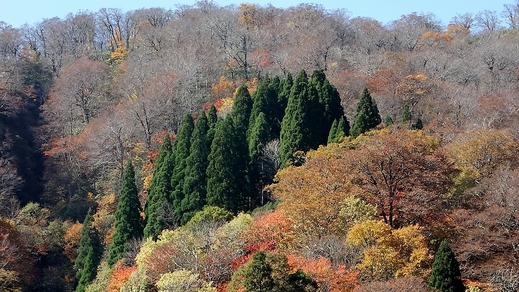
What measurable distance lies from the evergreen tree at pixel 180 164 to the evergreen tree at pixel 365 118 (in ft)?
34.4

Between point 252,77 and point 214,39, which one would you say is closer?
point 252,77

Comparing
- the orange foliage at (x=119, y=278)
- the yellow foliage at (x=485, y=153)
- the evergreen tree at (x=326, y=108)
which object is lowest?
the orange foliage at (x=119, y=278)

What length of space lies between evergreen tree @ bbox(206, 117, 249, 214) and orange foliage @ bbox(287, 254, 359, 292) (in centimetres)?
1322

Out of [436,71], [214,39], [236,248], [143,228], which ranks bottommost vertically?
[143,228]

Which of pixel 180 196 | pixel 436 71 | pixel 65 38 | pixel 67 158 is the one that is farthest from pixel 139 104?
pixel 65 38

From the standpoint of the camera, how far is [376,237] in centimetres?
2056

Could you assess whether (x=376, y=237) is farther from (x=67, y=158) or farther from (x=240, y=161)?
(x=67, y=158)

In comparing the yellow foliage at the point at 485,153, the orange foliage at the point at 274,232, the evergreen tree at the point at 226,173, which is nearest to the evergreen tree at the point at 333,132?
the evergreen tree at the point at 226,173

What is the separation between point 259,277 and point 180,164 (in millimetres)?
18053

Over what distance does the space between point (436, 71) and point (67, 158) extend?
3433cm

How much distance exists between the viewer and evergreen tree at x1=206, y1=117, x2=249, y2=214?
3291 centimetres

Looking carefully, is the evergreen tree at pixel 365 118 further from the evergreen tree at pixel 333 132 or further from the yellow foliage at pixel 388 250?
the yellow foliage at pixel 388 250

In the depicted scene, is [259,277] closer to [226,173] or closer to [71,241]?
[226,173]

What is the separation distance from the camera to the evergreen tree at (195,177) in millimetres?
33188
